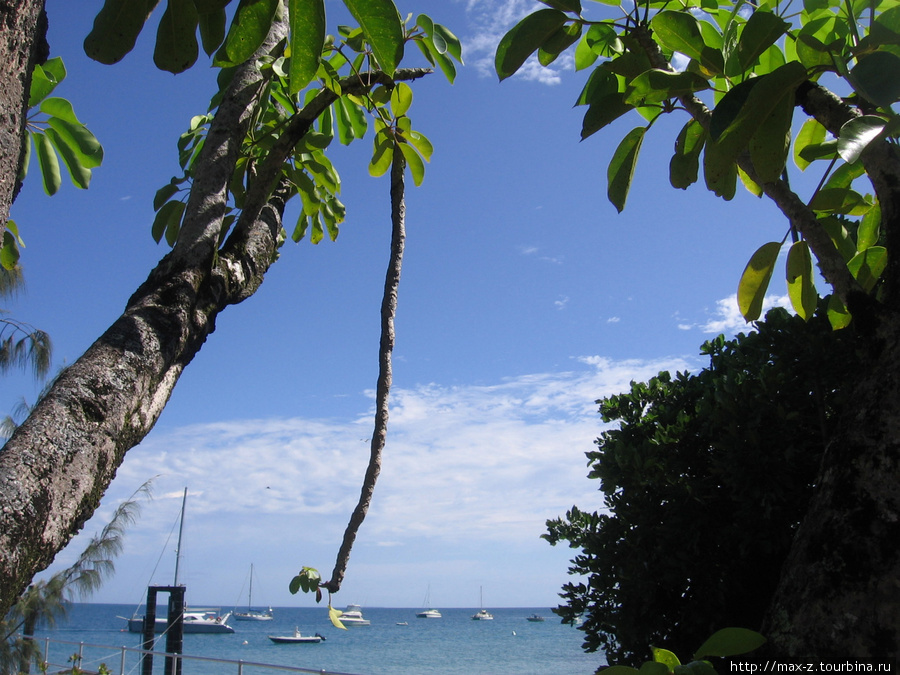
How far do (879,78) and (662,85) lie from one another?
0.39m

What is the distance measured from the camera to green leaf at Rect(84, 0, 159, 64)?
0.96 metres

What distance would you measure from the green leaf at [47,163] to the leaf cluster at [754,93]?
136cm

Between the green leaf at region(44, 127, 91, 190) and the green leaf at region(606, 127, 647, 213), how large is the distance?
1.45 m

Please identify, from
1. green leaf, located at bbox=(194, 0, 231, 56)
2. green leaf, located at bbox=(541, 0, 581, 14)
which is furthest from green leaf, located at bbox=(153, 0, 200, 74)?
green leaf, located at bbox=(541, 0, 581, 14)

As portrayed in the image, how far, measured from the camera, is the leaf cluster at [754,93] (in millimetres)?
1064

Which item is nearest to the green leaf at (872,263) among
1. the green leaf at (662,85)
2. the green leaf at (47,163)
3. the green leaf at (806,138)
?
the green leaf at (806,138)

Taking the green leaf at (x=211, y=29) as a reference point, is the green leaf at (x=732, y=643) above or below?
below

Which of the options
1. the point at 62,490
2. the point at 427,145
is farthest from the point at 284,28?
the point at 62,490

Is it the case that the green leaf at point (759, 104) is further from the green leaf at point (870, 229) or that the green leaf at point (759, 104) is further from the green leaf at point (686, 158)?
the green leaf at point (870, 229)

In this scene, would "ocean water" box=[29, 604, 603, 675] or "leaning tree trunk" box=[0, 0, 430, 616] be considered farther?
"ocean water" box=[29, 604, 603, 675]

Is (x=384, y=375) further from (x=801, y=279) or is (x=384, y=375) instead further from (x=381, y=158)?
(x=801, y=279)

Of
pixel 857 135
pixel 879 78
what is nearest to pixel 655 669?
pixel 857 135

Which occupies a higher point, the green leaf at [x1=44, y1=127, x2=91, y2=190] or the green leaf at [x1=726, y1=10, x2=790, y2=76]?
the green leaf at [x1=44, y1=127, x2=91, y2=190]

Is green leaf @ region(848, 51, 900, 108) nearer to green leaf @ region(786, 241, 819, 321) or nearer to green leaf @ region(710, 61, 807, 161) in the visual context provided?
green leaf @ region(710, 61, 807, 161)
